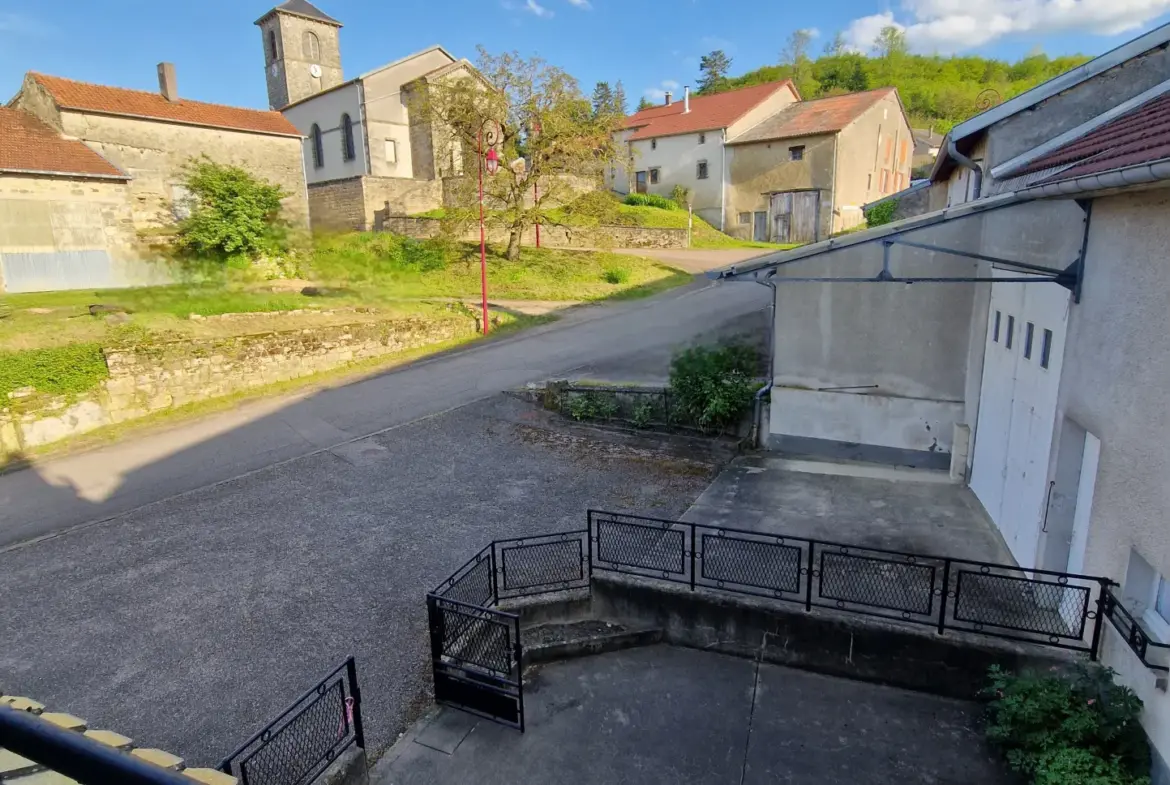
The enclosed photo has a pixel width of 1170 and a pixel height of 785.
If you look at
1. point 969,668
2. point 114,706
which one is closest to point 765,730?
point 969,668

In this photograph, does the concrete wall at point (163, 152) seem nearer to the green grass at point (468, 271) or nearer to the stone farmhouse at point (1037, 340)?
the green grass at point (468, 271)

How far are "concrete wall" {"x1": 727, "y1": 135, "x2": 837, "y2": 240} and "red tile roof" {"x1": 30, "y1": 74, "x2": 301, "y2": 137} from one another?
21.4 metres

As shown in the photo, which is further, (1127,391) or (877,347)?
(877,347)

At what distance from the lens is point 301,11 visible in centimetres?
4097

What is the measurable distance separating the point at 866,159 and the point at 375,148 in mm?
24020

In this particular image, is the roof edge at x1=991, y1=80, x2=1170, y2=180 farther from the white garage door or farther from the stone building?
the stone building

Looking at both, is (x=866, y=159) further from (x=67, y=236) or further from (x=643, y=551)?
(x=67, y=236)

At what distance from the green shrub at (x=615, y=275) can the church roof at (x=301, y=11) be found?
95.3 ft

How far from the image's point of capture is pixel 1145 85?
319 inches

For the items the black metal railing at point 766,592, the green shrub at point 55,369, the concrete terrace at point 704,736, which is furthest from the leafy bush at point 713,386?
the green shrub at point 55,369

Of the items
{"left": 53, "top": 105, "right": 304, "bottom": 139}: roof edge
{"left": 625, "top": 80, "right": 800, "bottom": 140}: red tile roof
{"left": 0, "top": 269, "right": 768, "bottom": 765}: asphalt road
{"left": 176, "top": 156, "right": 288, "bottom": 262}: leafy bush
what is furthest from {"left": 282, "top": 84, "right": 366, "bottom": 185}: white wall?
{"left": 0, "top": 269, "right": 768, "bottom": 765}: asphalt road

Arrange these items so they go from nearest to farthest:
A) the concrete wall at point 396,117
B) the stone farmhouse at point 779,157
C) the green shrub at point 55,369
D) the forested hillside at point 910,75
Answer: the green shrub at point 55,369, the concrete wall at point 396,117, the stone farmhouse at point 779,157, the forested hillside at point 910,75

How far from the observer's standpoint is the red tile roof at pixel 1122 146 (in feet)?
15.6

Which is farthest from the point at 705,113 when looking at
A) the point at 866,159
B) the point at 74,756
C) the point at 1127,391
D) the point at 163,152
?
the point at 74,756
